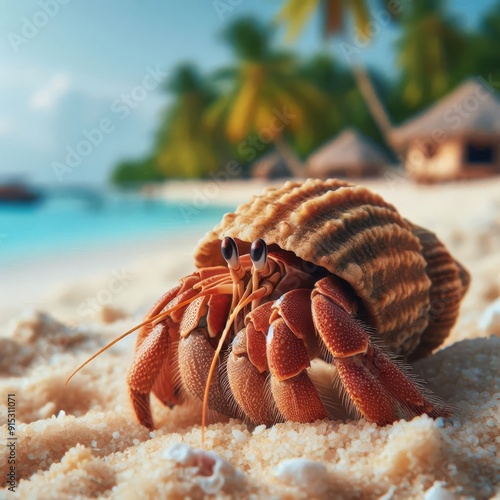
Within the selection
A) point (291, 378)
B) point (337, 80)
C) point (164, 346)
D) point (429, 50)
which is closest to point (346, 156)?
point (429, 50)

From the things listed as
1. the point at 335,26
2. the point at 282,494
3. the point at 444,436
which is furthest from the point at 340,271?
the point at 335,26

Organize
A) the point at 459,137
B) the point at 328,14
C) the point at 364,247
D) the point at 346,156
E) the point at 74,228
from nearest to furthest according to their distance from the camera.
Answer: the point at 364,247 → the point at 459,137 → the point at 328,14 → the point at 74,228 → the point at 346,156

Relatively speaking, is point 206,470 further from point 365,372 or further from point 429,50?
point 429,50

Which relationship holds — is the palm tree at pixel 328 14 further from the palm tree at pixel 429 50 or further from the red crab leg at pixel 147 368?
the red crab leg at pixel 147 368

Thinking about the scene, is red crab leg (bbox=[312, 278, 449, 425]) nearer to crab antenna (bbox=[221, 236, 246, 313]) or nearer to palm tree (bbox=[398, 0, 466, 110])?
crab antenna (bbox=[221, 236, 246, 313])

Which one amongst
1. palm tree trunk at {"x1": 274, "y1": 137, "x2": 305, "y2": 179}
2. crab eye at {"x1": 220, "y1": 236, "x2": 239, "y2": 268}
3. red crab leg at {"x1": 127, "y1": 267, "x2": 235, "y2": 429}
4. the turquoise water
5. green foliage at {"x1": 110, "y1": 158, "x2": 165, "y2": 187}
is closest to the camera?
crab eye at {"x1": 220, "y1": 236, "x2": 239, "y2": 268}

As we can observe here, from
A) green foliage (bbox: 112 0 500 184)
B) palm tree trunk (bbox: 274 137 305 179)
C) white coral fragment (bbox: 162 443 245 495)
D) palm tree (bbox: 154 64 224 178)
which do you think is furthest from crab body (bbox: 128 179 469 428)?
palm tree (bbox: 154 64 224 178)

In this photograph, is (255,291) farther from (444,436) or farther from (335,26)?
(335,26)
